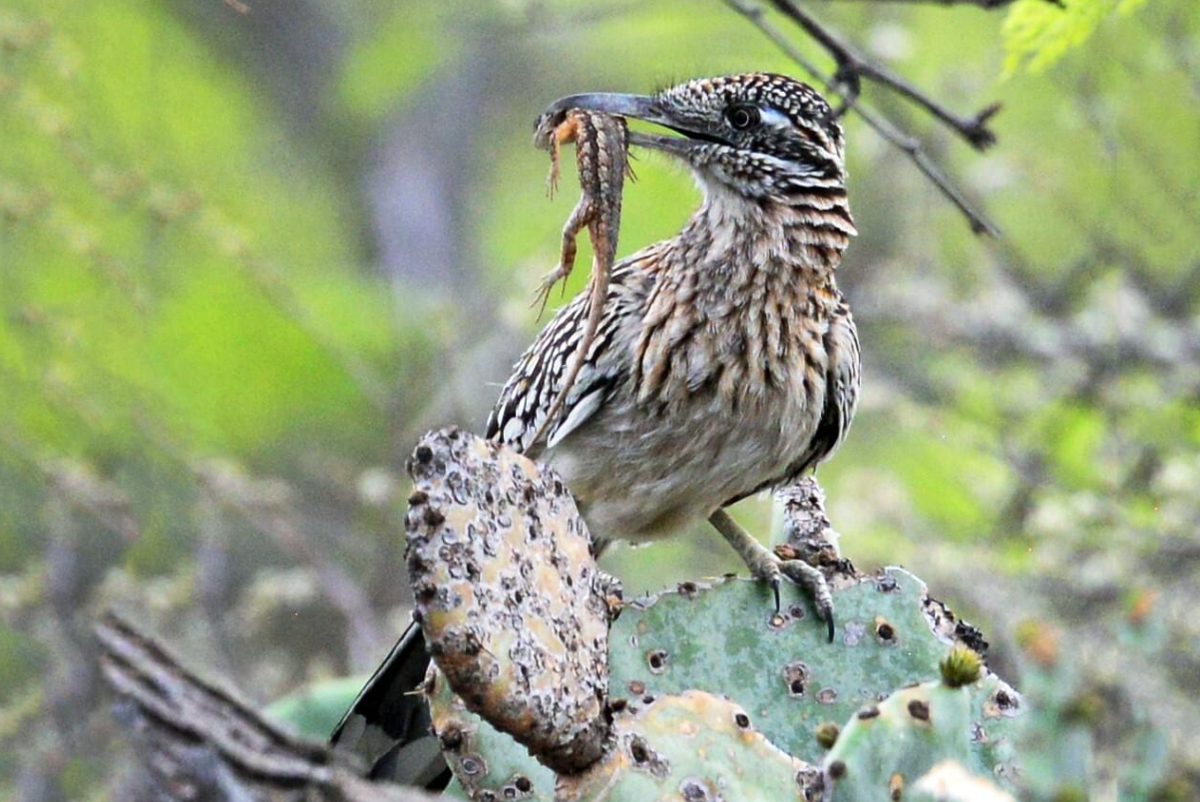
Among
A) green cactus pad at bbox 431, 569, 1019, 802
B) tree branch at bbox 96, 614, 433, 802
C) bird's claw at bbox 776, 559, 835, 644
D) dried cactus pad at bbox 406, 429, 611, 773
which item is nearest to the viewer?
tree branch at bbox 96, 614, 433, 802

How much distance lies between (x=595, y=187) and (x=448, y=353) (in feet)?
14.6

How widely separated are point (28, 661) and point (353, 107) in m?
5.11

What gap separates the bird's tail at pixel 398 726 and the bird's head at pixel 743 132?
1.25 m

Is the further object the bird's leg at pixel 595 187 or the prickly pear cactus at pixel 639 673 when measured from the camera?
the bird's leg at pixel 595 187

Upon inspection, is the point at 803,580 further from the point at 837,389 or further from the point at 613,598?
the point at 837,389

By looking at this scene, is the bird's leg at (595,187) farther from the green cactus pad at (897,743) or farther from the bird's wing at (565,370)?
the green cactus pad at (897,743)

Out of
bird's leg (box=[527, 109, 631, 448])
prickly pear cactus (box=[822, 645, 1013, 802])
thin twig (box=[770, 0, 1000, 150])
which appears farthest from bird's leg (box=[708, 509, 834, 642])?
thin twig (box=[770, 0, 1000, 150])

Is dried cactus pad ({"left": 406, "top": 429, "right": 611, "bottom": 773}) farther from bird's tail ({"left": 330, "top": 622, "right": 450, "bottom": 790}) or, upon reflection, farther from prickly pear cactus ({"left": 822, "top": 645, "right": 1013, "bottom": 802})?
bird's tail ({"left": 330, "top": 622, "right": 450, "bottom": 790})

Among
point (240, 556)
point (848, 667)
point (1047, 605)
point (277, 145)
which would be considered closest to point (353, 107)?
point (277, 145)

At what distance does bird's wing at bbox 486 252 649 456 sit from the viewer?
4008 millimetres

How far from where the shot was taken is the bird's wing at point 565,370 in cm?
401

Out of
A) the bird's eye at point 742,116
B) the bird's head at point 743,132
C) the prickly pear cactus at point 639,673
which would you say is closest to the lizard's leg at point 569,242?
the prickly pear cactus at point 639,673

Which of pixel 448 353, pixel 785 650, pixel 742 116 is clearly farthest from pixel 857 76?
pixel 448 353

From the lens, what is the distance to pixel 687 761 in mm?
2496
